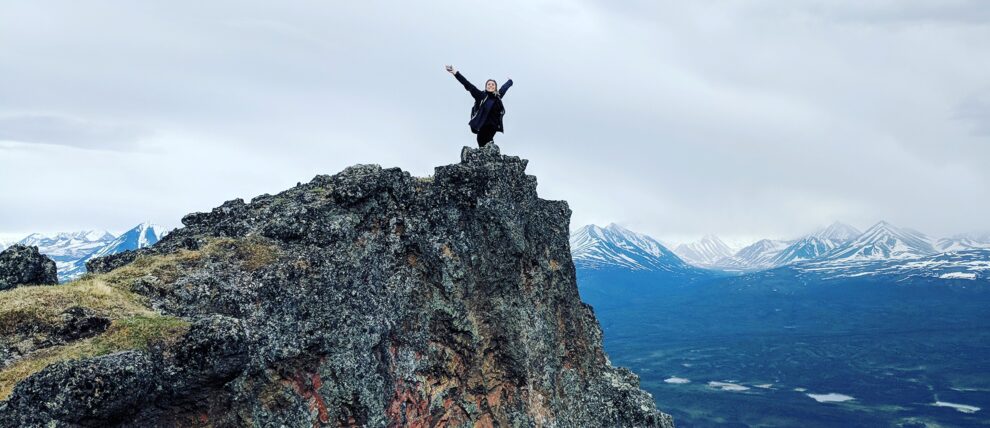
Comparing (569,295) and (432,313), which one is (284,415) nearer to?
(432,313)

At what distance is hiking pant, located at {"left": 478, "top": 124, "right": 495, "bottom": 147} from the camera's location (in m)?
35.4

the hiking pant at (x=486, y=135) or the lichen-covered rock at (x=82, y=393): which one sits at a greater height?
the hiking pant at (x=486, y=135)

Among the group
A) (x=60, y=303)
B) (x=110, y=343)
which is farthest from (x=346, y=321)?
(x=60, y=303)

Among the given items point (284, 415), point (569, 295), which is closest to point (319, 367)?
point (284, 415)

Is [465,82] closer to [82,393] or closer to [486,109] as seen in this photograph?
[486,109]

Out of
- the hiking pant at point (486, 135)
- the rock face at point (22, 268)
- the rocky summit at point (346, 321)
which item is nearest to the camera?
the rocky summit at point (346, 321)

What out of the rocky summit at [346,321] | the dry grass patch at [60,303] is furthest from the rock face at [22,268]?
the dry grass patch at [60,303]

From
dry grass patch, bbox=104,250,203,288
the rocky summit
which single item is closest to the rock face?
the rocky summit

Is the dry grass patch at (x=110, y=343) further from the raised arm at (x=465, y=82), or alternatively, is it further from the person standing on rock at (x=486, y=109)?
the person standing on rock at (x=486, y=109)

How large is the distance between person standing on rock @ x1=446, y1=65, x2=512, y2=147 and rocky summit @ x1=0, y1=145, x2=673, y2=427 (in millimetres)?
1658

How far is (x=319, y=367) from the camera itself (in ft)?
80.3

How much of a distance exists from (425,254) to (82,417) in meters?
17.1

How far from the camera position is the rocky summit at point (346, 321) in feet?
58.4

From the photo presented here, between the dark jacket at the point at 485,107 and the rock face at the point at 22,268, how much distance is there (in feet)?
68.2
